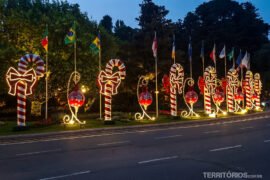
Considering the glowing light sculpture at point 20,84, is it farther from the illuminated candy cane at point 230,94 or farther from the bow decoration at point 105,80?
the illuminated candy cane at point 230,94

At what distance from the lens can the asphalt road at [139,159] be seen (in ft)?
37.2

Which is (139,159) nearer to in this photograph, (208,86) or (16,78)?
(16,78)

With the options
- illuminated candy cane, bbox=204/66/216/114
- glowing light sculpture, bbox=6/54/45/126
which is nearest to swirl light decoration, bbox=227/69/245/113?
illuminated candy cane, bbox=204/66/216/114

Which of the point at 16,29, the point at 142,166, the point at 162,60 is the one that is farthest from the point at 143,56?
the point at 142,166

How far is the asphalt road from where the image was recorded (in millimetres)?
11336

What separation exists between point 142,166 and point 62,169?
2.66 m

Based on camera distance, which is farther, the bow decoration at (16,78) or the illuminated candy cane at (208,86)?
the illuminated candy cane at (208,86)

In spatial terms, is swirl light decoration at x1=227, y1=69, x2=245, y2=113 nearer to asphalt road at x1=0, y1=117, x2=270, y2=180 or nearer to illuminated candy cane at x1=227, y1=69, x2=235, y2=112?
illuminated candy cane at x1=227, y1=69, x2=235, y2=112

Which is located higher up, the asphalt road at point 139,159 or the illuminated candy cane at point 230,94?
the illuminated candy cane at point 230,94

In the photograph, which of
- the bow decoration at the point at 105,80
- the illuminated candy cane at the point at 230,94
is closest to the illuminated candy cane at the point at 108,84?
the bow decoration at the point at 105,80

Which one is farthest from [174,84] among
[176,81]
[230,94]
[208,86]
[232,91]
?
[232,91]

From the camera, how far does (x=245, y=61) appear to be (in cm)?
4581

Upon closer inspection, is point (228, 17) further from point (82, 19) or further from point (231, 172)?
point (231, 172)

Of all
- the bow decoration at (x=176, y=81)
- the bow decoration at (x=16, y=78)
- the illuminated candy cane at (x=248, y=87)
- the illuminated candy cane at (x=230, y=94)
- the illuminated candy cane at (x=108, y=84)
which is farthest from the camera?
the illuminated candy cane at (x=248, y=87)
